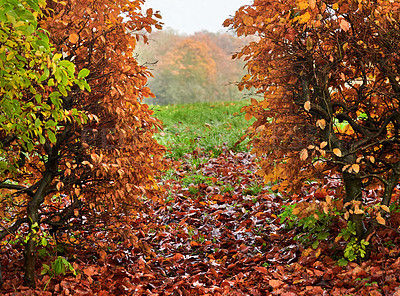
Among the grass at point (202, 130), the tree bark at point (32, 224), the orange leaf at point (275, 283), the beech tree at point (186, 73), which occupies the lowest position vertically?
the orange leaf at point (275, 283)

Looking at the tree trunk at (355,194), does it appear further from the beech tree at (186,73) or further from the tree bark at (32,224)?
the beech tree at (186,73)

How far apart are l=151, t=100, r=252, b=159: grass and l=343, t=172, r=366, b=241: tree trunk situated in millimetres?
3089

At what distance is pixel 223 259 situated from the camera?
3902mm

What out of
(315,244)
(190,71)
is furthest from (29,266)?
(190,71)

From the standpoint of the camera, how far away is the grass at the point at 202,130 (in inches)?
322

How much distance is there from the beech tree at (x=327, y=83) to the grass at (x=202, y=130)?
2876 mm

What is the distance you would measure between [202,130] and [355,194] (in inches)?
275

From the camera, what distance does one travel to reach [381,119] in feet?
11.0

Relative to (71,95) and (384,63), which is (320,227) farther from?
(71,95)

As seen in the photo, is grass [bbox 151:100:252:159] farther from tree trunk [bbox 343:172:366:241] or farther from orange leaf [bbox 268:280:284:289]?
orange leaf [bbox 268:280:284:289]

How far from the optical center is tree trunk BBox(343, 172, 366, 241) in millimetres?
3166

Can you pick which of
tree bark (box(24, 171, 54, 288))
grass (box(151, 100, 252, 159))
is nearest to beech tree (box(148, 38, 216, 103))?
grass (box(151, 100, 252, 159))

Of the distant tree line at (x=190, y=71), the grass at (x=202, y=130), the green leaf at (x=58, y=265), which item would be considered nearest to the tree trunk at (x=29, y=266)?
the green leaf at (x=58, y=265)

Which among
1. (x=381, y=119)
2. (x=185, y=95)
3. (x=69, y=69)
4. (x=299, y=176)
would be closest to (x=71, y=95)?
(x=69, y=69)
